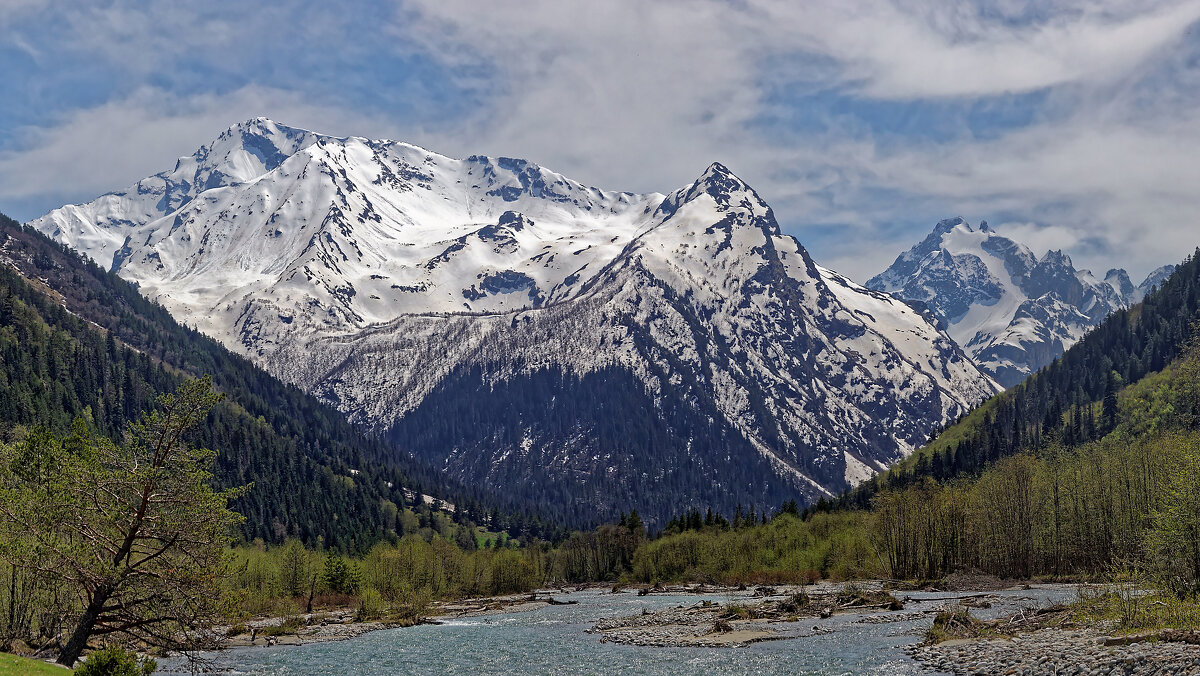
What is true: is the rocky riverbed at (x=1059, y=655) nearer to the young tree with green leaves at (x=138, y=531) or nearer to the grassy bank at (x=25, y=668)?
the young tree with green leaves at (x=138, y=531)

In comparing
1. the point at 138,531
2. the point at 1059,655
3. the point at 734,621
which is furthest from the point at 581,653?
the point at 138,531

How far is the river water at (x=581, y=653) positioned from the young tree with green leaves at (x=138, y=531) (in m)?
37.3

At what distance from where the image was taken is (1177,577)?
7150 cm

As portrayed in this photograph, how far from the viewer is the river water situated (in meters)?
74.9

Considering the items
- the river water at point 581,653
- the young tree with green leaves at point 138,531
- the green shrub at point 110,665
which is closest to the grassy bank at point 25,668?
the young tree with green leaves at point 138,531

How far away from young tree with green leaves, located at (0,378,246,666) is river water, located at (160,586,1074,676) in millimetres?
37283

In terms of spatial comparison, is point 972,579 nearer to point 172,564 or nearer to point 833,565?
point 833,565

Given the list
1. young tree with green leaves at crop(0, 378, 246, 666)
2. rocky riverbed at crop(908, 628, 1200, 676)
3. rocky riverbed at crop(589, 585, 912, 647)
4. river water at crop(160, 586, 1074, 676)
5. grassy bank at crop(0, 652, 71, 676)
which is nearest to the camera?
young tree with green leaves at crop(0, 378, 246, 666)

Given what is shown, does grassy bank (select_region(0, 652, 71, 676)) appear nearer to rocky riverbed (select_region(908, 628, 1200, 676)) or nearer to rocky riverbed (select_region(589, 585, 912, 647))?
rocky riverbed (select_region(908, 628, 1200, 676))

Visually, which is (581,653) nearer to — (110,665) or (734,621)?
(734,621)

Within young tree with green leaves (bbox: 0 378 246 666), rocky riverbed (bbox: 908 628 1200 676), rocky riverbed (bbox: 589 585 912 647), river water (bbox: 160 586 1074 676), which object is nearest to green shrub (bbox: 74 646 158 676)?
young tree with green leaves (bbox: 0 378 246 666)

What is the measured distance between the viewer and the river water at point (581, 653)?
74938 mm

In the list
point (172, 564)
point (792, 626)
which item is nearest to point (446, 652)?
point (792, 626)

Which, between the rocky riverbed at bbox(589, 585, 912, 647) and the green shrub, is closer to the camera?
the green shrub
